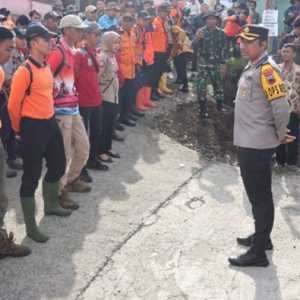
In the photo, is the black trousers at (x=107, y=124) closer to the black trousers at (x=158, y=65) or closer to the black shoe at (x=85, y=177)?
the black shoe at (x=85, y=177)

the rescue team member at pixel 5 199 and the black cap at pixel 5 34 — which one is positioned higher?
the black cap at pixel 5 34

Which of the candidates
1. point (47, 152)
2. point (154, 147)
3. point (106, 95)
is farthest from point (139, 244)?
point (154, 147)

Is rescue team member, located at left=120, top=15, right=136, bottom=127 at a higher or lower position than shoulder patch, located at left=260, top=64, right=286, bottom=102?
lower

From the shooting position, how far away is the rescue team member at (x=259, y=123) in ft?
14.7

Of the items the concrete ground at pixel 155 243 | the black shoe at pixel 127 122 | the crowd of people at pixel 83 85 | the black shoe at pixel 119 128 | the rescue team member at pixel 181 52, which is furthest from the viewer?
the rescue team member at pixel 181 52

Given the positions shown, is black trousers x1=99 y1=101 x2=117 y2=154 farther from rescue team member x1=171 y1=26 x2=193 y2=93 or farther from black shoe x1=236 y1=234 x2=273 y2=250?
rescue team member x1=171 y1=26 x2=193 y2=93

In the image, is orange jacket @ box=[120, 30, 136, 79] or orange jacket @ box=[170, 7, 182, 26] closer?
orange jacket @ box=[120, 30, 136, 79]

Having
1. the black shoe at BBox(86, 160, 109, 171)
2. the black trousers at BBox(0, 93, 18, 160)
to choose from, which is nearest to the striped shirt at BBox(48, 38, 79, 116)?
the black trousers at BBox(0, 93, 18, 160)

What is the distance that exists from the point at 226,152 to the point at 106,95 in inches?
96.7

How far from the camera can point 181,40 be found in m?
11.1

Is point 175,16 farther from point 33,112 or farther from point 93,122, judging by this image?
point 33,112

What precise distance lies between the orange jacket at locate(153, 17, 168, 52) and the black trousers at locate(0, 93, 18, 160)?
4.35 m

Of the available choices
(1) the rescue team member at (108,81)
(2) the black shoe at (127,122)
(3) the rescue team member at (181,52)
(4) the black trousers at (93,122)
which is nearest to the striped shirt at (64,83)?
(4) the black trousers at (93,122)

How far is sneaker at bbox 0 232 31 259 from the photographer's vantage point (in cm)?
468
